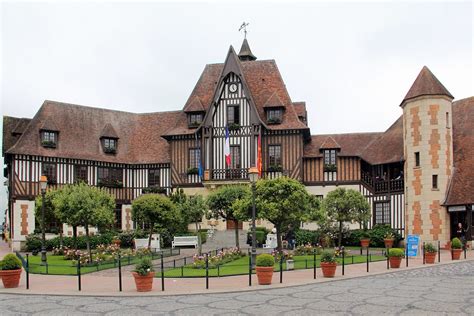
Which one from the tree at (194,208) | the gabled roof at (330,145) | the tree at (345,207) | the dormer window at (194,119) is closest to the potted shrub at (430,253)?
the tree at (345,207)

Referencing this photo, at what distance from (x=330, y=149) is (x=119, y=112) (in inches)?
647

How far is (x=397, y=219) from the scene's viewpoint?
1458 inches

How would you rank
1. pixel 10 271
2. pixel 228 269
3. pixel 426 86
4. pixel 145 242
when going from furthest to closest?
1. pixel 145 242
2. pixel 426 86
3. pixel 228 269
4. pixel 10 271

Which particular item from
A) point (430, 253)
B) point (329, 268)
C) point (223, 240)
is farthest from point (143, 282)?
point (223, 240)

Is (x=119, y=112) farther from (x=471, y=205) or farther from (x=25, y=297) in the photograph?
(x=25, y=297)

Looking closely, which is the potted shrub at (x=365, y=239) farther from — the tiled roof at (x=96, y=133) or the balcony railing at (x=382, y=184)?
the tiled roof at (x=96, y=133)

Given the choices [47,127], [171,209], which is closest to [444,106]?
[171,209]

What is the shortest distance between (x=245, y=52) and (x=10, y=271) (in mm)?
34835

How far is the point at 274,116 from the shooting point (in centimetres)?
4025

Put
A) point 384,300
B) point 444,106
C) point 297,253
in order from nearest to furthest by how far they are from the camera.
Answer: point 384,300, point 297,253, point 444,106

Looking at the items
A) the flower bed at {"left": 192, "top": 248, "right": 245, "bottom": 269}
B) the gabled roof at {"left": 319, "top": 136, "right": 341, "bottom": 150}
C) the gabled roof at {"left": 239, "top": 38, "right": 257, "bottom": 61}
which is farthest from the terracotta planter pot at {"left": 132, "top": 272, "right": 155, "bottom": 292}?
the gabled roof at {"left": 239, "top": 38, "right": 257, "bottom": 61}

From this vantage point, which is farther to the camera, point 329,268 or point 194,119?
point 194,119

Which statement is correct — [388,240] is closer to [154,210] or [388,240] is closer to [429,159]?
[429,159]

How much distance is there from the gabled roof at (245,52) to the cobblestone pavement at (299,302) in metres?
33.7
